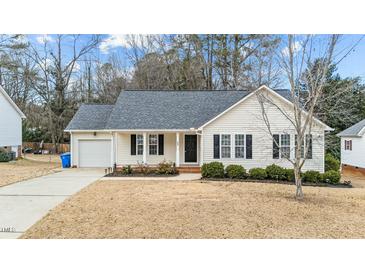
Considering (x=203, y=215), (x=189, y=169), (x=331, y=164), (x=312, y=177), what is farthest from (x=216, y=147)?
(x=203, y=215)

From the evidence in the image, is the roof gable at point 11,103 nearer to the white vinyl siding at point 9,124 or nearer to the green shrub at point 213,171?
the white vinyl siding at point 9,124

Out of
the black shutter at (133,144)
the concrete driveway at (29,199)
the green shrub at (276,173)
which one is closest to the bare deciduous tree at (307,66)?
the green shrub at (276,173)

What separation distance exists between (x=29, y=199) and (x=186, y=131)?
7042 millimetres

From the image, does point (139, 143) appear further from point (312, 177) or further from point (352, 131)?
point (352, 131)

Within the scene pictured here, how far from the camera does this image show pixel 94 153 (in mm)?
13359

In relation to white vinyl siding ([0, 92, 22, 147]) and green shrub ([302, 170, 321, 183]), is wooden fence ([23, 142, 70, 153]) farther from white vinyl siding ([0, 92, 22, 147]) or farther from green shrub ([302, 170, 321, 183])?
green shrub ([302, 170, 321, 183])

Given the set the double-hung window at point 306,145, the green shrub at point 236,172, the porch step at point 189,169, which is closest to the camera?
the double-hung window at point 306,145

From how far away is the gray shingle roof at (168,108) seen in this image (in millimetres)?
11800

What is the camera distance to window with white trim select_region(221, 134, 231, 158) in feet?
35.8

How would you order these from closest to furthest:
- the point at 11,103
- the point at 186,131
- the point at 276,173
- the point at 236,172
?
the point at 11,103, the point at 276,173, the point at 236,172, the point at 186,131
